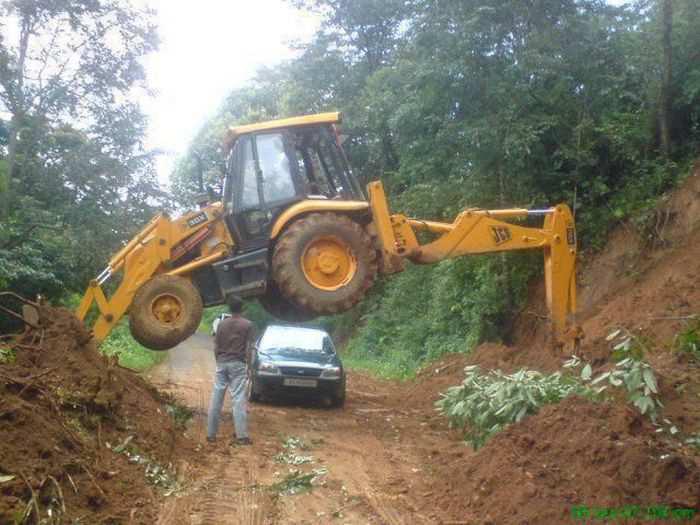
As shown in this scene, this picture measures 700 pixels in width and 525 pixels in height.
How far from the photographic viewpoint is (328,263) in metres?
10.6

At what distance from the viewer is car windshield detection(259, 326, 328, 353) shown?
14.4m

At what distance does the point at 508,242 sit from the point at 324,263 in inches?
109

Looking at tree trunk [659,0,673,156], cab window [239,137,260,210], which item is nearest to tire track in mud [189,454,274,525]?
cab window [239,137,260,210]

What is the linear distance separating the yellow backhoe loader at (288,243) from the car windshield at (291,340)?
9.71 feet

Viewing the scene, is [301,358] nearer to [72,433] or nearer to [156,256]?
[156,256]

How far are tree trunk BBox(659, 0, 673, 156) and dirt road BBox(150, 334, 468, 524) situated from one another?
7217 millimetres

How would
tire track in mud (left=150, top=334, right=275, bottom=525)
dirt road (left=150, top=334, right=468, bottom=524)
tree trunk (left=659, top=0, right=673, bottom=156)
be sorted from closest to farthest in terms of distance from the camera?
tire track in mud (left=150, top=334, right=275, bottom=525), dirt road (left=150, top=334, right=468, bottom=524), tree trunk (left=659, top=0, right=673, bottom=156)

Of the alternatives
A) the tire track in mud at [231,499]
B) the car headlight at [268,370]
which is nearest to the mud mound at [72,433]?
the tire track in mud at [231,499]

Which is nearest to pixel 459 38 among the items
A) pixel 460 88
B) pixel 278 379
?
pixel 460 88

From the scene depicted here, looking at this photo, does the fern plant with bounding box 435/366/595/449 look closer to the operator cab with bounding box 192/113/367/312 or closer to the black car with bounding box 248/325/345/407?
the operator cab with bounding box 192/113/367/312

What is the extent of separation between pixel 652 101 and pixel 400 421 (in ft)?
26.9

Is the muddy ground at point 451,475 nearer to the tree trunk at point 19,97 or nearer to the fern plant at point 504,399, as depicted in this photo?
the fern plant at point 504,399

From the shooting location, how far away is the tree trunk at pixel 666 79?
46.2 feet

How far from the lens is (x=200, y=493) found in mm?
7090
